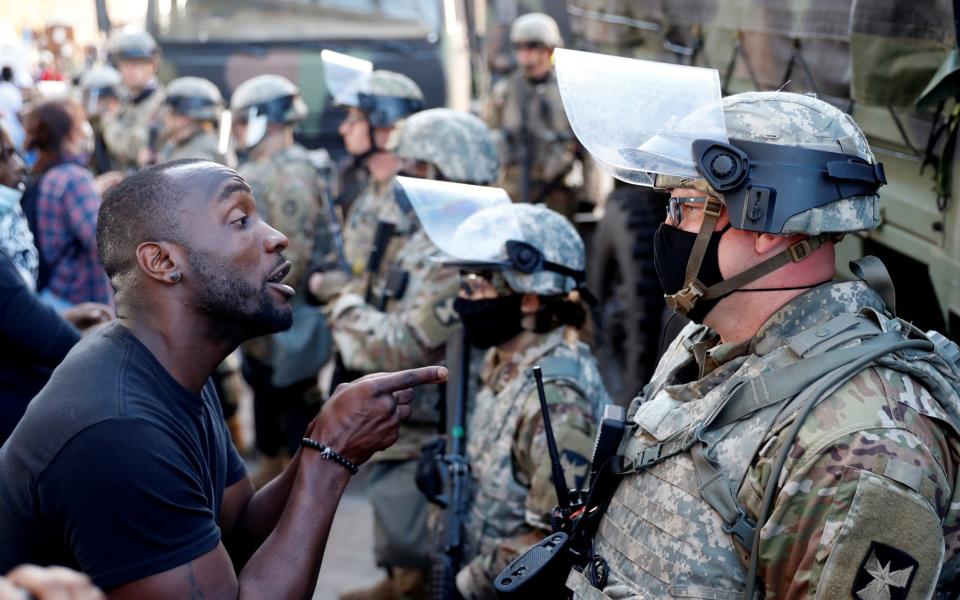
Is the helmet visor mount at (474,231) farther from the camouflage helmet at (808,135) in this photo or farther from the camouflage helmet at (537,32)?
the camouflage helmet at (537,32)

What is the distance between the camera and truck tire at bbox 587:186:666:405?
551cm

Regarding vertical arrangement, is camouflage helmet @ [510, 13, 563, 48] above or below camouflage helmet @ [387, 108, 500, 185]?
below

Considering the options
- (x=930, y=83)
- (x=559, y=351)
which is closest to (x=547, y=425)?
(x=559, y=351)

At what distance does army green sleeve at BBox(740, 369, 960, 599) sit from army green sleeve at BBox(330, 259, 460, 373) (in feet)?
7.21

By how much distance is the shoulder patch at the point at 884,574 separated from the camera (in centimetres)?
161

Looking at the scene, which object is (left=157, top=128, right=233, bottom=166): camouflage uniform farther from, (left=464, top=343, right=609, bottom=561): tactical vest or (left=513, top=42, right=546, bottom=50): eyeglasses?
(left=464, top=343, right=609, bottom=561): tactical vest

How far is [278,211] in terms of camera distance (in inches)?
222

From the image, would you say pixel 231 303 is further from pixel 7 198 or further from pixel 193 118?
pixel 193 118

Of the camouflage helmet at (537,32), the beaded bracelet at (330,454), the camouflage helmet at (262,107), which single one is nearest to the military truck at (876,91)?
the beaded bracelet at (330,454)

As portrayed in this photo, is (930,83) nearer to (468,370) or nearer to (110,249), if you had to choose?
(468,370)

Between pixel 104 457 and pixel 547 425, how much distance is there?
1041 millimetres

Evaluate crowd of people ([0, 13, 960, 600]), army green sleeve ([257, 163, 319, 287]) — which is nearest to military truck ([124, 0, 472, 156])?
army green sleeve ([257, 163, 319, 287])

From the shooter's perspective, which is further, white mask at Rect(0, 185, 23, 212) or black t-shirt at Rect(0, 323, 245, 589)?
white mask at Rect(0, 185, 23, 212)

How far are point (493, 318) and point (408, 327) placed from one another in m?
0.80
